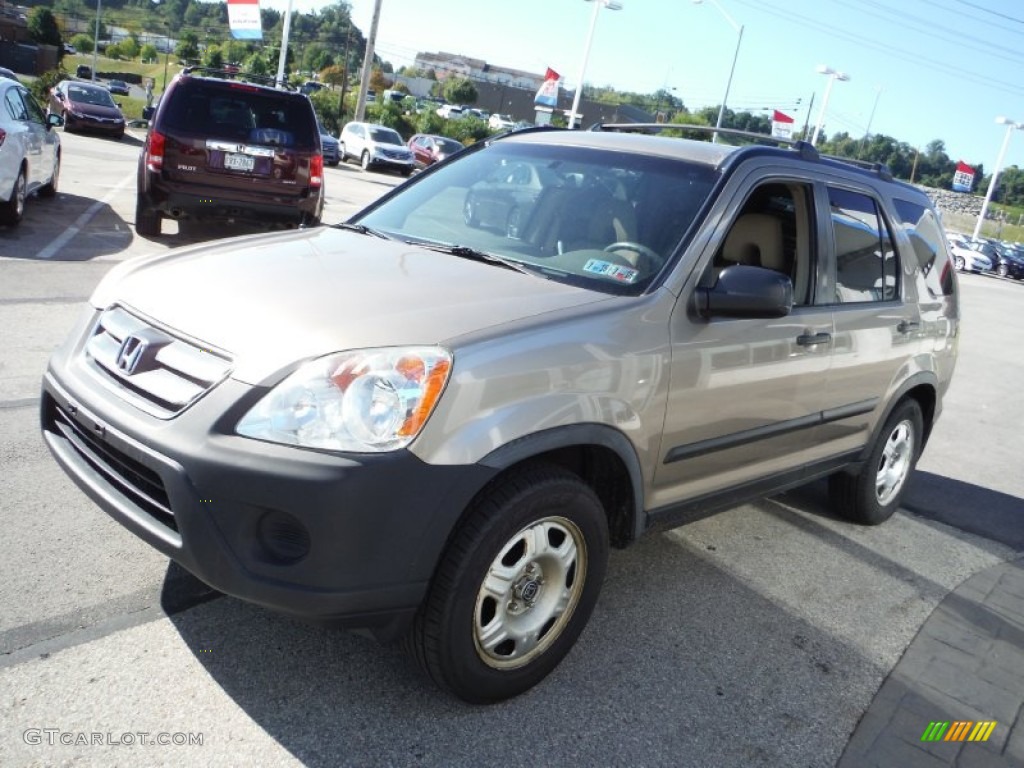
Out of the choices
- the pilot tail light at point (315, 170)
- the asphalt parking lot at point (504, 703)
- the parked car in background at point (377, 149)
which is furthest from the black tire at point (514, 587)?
the parked car in background at point (377, 149)

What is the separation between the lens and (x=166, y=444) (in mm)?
2400

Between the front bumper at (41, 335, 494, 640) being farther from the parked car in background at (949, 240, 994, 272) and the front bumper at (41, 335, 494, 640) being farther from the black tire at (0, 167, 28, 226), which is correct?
the parked car in background at (949, 240, 994, 272)

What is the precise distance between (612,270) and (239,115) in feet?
24.7

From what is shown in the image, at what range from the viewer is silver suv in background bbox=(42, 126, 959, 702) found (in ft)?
7.73

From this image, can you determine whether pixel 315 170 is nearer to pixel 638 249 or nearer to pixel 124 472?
pixel 638 249

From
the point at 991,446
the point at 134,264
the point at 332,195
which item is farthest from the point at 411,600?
the point at 332,195

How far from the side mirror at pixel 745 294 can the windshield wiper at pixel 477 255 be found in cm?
64

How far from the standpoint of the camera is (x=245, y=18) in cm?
2673

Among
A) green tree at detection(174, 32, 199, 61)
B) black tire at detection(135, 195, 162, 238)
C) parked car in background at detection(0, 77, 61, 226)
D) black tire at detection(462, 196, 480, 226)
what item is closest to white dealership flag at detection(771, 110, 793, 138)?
parked car in background at detection(0, 77, 61, 226)

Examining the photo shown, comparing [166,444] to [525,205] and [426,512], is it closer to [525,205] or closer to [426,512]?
[426,512]

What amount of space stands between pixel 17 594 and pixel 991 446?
7.49 metres

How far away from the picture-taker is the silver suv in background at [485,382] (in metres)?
2.36

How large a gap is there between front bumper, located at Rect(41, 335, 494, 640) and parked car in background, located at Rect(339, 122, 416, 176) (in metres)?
30.3

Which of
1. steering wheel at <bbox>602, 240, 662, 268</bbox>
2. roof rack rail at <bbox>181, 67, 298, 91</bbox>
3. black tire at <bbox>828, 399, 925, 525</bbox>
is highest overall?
roof rack rail at <bbox>181, 67, 298, 91</bbox>
